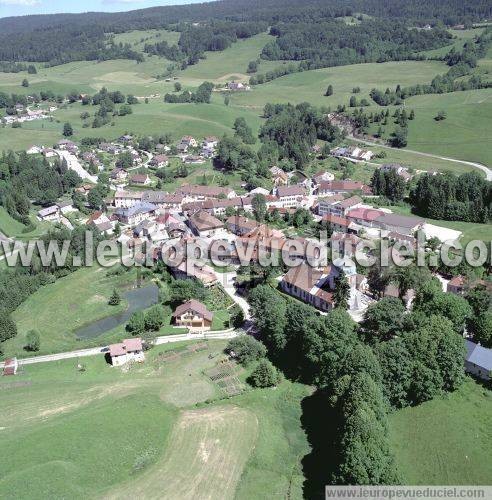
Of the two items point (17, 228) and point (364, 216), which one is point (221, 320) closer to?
point (364, 216)

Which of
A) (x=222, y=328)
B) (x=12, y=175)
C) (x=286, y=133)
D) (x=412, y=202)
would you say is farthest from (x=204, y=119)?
(x=222, y=328)

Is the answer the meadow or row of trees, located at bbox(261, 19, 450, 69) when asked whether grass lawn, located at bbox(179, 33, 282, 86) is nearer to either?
row of trees, located at bbox(261, 19, 450, 69)

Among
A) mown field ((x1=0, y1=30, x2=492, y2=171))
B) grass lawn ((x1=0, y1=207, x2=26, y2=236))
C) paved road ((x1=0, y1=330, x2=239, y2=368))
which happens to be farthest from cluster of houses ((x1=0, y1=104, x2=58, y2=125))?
paved road ((x1=0, y1=330, x2=239, y2=368))

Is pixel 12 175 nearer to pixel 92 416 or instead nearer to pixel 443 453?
pixel 92 416

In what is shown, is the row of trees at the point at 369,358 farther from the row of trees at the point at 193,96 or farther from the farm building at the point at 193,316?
the row of trees at the point at 193,96

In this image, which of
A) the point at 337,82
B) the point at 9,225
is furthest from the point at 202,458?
the point at 337,82
